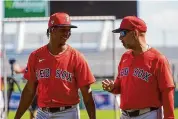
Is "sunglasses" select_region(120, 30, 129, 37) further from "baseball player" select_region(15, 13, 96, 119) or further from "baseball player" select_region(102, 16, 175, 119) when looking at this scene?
"baseball player" select_region(15, 13, 96, 119)

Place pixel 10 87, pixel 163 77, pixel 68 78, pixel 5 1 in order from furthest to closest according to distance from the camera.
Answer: pixel 5 1 < pixel 10 87 < pixel 68 78 < pixel 163 77

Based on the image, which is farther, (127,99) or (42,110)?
(42,110)

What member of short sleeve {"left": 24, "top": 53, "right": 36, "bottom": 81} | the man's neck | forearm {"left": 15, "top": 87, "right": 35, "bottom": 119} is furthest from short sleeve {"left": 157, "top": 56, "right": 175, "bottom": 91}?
forearm {"left": 15, "top": 87, "right": 35, "bottom": 119}

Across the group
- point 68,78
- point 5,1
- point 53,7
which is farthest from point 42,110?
point 53,7

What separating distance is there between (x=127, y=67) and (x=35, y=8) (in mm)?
9284

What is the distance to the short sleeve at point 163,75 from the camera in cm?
512

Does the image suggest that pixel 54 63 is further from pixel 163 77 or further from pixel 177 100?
pixel 177 100

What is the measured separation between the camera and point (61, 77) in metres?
5.70

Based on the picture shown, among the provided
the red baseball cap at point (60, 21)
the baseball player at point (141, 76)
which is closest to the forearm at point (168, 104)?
the baseball player at point (141, 76)

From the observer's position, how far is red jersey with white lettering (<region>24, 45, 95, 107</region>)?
18.7 feet

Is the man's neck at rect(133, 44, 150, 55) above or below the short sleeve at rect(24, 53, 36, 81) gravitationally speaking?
above

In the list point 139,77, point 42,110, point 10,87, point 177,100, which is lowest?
point 177,100

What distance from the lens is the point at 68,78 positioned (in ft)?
18.7

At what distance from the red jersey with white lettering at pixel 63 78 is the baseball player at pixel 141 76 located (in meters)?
0.50
